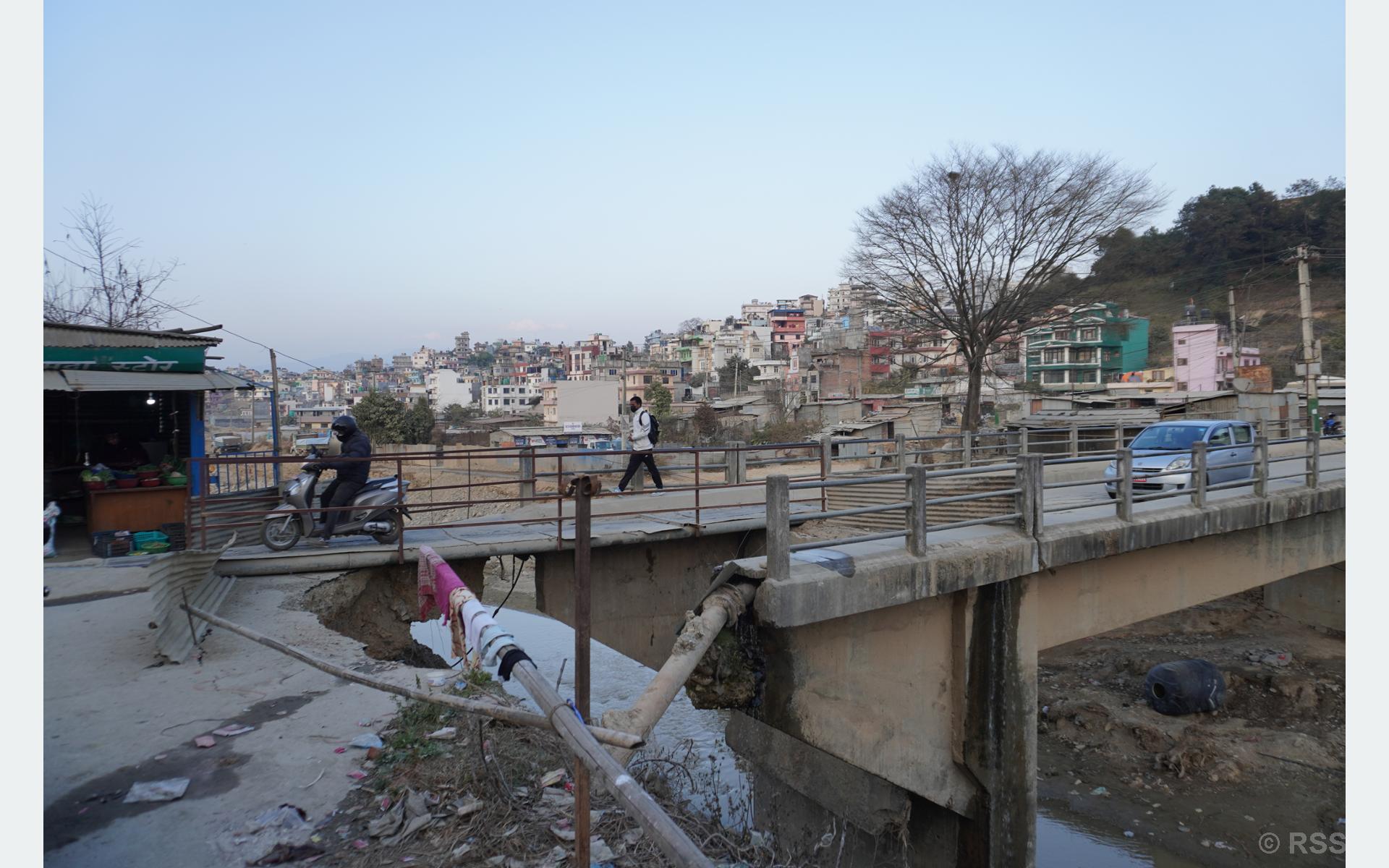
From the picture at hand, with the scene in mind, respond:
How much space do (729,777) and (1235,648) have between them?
11.5 meters

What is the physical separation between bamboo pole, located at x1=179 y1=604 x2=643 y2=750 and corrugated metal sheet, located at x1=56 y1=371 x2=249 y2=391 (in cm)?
394

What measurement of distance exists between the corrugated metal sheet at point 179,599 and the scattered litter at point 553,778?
11.2ft

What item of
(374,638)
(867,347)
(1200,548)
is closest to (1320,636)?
(1200,548)

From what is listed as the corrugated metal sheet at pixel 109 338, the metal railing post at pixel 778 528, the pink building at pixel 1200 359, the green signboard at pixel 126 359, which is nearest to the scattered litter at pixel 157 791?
the metal railing post at pixel 778 528

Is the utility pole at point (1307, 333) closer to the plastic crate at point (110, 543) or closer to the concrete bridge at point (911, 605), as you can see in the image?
the concrete bridge at point (911, 605)

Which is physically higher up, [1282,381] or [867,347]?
[867,347]

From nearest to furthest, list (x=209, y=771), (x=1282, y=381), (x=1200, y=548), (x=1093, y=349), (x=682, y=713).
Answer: (x=209, y=771), (x=1200, y=548), (x=682, y=713), (x=1282, y=381), (x=1093, y=349)

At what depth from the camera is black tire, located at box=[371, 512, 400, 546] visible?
29.3 ft

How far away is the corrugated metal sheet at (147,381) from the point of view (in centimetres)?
893

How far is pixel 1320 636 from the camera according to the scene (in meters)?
16.0

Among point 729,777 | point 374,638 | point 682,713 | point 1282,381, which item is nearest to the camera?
point 374,638

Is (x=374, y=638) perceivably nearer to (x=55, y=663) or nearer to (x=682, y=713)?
(x=55, y=663)

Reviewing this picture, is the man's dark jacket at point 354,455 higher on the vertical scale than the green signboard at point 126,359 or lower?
lower

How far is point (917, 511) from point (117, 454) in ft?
35.9
